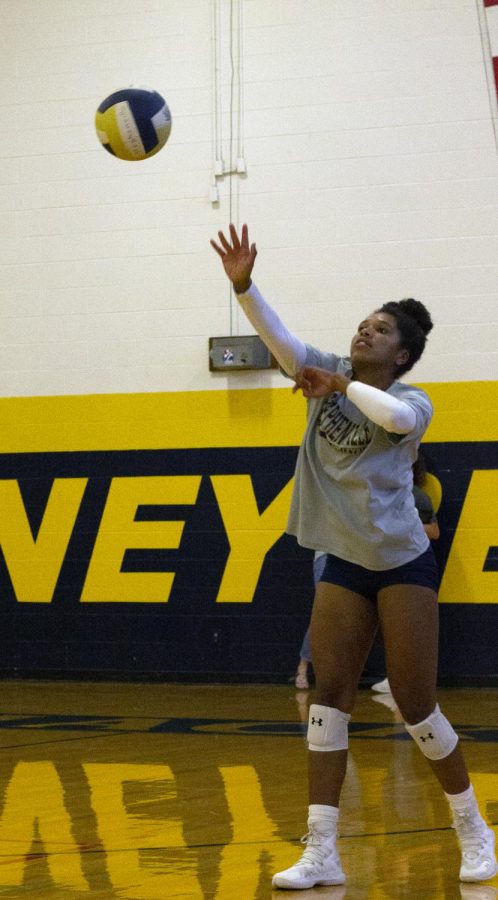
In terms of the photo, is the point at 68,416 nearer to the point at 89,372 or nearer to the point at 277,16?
the point at 89,372

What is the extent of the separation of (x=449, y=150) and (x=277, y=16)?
185cm

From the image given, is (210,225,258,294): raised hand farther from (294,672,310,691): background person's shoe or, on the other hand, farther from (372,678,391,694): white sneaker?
(294,672,310,691): background person's shoe

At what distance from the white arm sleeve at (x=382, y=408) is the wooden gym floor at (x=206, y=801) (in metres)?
1.37

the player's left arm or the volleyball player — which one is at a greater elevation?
the player's left arm

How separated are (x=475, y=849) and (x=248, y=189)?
7.17 m

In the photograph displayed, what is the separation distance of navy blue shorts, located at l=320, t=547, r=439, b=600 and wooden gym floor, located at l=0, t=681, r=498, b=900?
0.88 meters

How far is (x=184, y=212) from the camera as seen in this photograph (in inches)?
402

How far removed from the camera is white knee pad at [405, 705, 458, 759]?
3.82m

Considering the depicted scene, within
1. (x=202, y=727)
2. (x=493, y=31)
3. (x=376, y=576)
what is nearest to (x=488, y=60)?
(x=493, y=31)

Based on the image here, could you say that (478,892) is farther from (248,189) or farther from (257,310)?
(248,189)

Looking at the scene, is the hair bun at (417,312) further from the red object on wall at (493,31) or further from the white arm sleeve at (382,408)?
the red object on wall at (493,31)

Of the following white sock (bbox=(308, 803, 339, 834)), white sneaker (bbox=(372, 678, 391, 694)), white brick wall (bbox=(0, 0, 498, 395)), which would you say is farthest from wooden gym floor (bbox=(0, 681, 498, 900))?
white brick wall (bbox=(0, 0, 498, 395))

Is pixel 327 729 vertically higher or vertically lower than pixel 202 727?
higher

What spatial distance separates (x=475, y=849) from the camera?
3.80 metres
